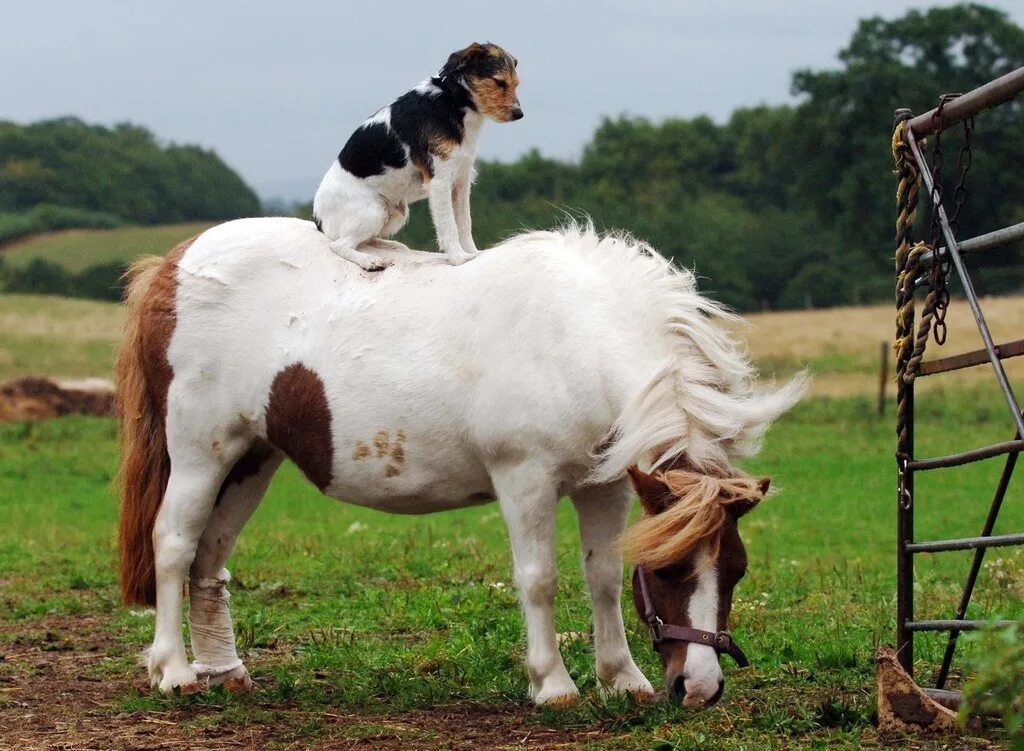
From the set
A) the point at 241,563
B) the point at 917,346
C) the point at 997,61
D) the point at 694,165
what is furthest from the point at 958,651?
the point at 694,165

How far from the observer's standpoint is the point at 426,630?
7484mm

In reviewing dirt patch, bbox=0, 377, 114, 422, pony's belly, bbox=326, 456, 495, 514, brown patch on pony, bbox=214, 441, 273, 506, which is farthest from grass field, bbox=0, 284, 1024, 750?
dirt patch, bbox=0, 377, 114, 422

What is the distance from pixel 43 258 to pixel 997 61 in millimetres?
42401

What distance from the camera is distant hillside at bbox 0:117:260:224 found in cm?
6556

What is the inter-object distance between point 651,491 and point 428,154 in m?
1.99

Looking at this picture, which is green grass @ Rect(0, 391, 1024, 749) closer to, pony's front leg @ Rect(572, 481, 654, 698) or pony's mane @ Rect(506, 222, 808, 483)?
pony's front leg @ Rect(572, 481, 654, 698)

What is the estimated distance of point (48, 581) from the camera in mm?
9602

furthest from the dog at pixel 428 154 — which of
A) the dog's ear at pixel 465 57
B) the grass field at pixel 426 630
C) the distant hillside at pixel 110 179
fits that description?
the distant hillside at pixel 110 179

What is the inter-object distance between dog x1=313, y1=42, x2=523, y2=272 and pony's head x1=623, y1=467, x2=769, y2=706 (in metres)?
1.75

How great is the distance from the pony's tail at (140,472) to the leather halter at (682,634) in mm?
2820

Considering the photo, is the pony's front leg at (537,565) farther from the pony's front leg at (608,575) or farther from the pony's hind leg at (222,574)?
the pony's hind leg at (222,574)

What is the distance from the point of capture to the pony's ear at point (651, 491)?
5.01 meters

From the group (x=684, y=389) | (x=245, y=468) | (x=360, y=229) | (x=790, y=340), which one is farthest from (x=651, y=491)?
(x=790, y=340)

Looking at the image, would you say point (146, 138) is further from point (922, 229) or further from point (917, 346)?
point (917, 346)
